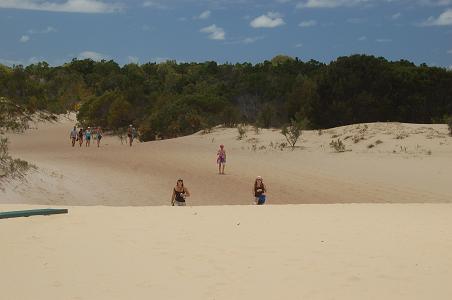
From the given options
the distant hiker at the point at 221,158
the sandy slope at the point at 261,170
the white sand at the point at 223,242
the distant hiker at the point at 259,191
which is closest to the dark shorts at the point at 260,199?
the distant hiker at the point at 259,191

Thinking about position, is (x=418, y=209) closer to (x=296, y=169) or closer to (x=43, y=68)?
(x=296, y=169)

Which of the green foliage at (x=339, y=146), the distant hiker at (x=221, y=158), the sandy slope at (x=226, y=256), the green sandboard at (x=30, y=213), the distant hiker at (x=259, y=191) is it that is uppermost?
the green foliage at (x=339, y=146)

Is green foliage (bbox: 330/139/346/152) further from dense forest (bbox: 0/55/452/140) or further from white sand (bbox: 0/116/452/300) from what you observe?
dense forest (bbox: 0/55/452/140)

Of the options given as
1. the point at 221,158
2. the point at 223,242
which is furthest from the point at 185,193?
the point at 221,158

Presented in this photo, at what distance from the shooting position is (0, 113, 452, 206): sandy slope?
21453 millimetres

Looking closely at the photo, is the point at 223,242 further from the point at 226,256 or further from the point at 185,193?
the point at 185,193

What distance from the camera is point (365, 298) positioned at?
6844mm

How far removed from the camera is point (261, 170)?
27984 millimetres

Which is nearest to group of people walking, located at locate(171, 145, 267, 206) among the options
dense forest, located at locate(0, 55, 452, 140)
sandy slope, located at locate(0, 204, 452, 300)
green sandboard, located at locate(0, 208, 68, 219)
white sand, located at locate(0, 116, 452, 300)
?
white sand, located at locate(0, 116, 452, 300)

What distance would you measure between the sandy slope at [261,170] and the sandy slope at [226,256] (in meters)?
8.30

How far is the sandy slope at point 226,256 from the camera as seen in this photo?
7.20 meters

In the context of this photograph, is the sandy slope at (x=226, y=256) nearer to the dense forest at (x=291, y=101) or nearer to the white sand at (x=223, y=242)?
the white sand at (x=223, y=242)

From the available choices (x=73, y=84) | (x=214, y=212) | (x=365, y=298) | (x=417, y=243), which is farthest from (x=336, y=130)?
(x=73, y=84)

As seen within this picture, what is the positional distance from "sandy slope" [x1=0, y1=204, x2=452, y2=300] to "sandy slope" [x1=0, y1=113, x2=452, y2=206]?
8.30 meters
